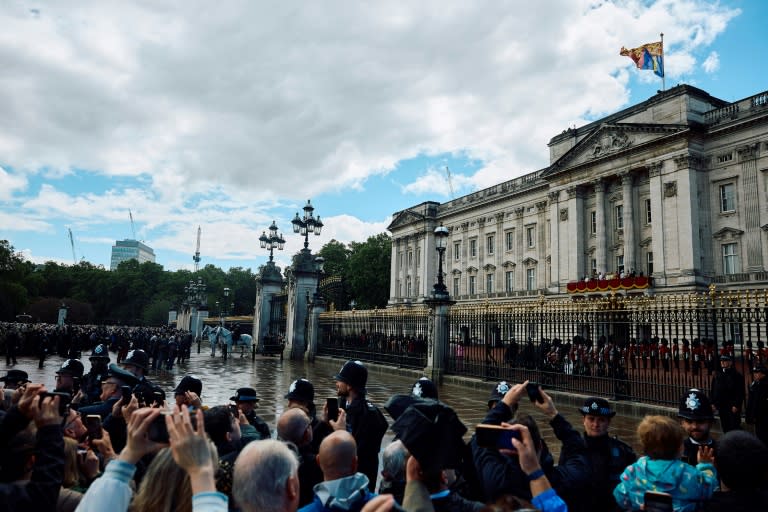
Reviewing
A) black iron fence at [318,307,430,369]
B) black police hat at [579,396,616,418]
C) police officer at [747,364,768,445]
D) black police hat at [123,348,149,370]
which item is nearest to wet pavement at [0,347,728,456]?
black iron fence at [318,307,430,369]

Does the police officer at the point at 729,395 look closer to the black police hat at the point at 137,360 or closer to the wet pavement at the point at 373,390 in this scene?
the wet pavement at the point at 373,390

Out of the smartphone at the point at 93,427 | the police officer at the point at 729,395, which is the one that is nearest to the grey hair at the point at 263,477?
the smartphone at the point at 93,427

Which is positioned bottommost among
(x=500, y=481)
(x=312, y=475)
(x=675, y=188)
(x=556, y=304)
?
(x=312, y=475)

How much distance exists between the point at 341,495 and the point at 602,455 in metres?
1.96

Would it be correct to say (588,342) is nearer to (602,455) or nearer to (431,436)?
(602,455)

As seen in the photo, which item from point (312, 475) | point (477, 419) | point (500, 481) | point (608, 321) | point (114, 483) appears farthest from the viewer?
point (608, 321)

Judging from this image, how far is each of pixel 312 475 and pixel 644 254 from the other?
140 feet

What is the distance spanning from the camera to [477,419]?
10.4m

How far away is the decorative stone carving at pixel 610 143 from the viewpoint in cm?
4053

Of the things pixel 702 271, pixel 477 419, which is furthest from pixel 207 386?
pixel 702 271

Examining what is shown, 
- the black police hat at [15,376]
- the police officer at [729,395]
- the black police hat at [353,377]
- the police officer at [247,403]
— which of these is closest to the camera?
the police officer at [247,403]

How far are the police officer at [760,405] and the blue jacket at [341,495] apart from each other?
7.85m

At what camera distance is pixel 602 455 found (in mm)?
3441

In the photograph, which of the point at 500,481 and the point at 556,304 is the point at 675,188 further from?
the point at 500,481
